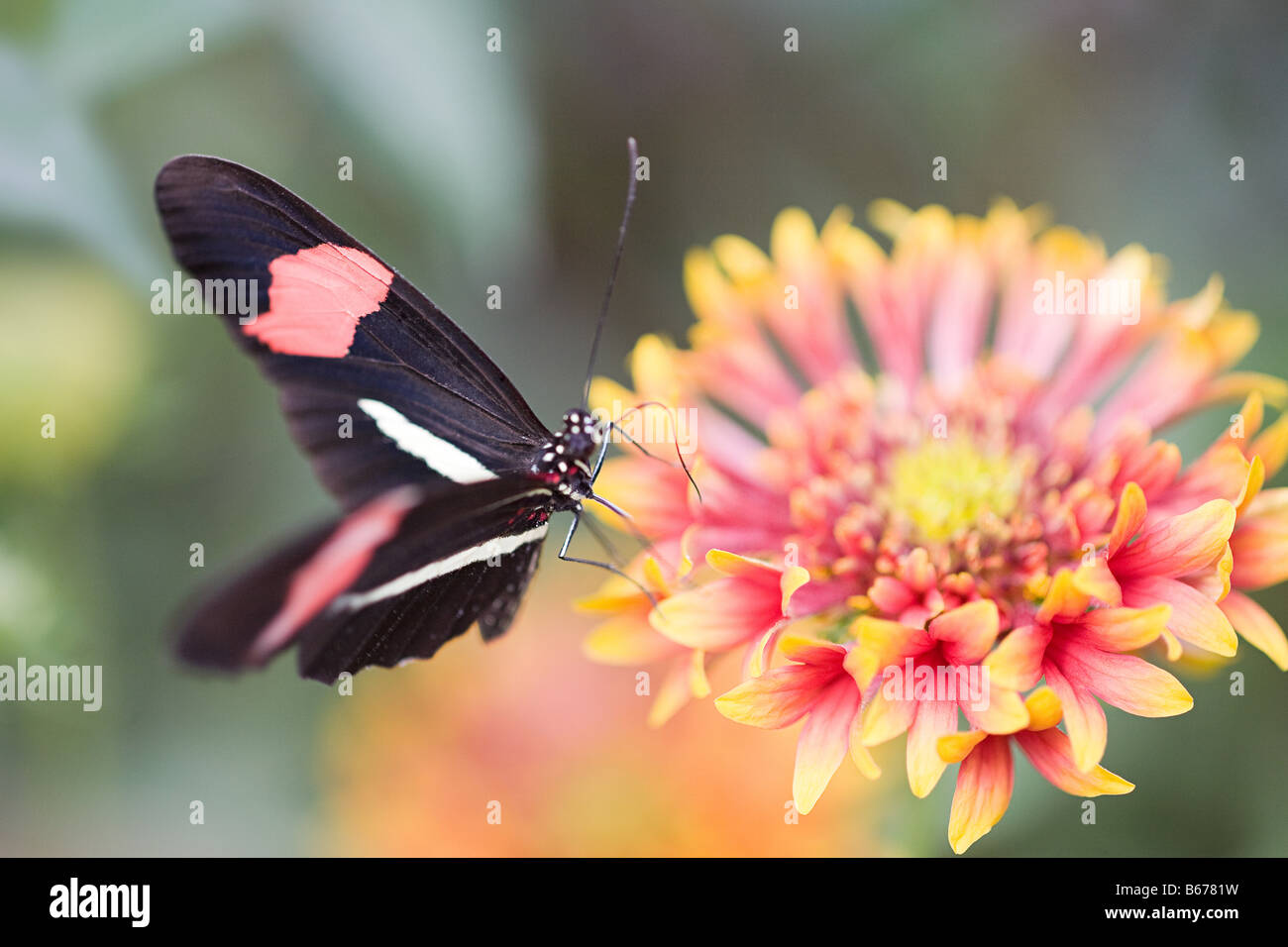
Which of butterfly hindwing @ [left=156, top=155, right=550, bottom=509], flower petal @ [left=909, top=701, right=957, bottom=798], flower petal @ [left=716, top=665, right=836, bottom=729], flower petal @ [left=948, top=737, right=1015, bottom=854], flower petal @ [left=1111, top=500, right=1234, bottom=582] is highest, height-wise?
butterfly hindwing @ [left=156, top=155, right=550, bottom=509]

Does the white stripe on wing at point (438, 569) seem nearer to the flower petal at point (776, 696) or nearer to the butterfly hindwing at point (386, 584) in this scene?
the butterfly hindwing at point (386, 584)

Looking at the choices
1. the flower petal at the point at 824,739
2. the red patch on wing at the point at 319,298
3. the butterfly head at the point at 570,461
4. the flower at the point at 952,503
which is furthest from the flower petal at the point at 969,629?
the red patch on wing at the point at 319,298

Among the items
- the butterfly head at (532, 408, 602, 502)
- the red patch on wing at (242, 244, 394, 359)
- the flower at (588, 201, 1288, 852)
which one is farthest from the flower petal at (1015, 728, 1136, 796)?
the red patch on wing at (242, 244, 394, 359)

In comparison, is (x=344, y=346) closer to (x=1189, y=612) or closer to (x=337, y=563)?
(x=337, y=563)

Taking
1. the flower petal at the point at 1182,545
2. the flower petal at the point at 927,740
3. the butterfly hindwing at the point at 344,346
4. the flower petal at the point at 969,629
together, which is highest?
the butterfly hindwing at the point at 344,346

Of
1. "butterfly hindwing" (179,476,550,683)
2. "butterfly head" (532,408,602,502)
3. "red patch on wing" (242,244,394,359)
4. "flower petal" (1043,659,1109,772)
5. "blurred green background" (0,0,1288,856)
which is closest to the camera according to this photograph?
"flower petal" (1043,659,1109,772)

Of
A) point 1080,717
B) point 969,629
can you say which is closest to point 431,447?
point 969,629

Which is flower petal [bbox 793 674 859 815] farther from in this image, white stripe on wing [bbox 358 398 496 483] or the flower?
white stripe on wing [bbox 358 398 496 483]
